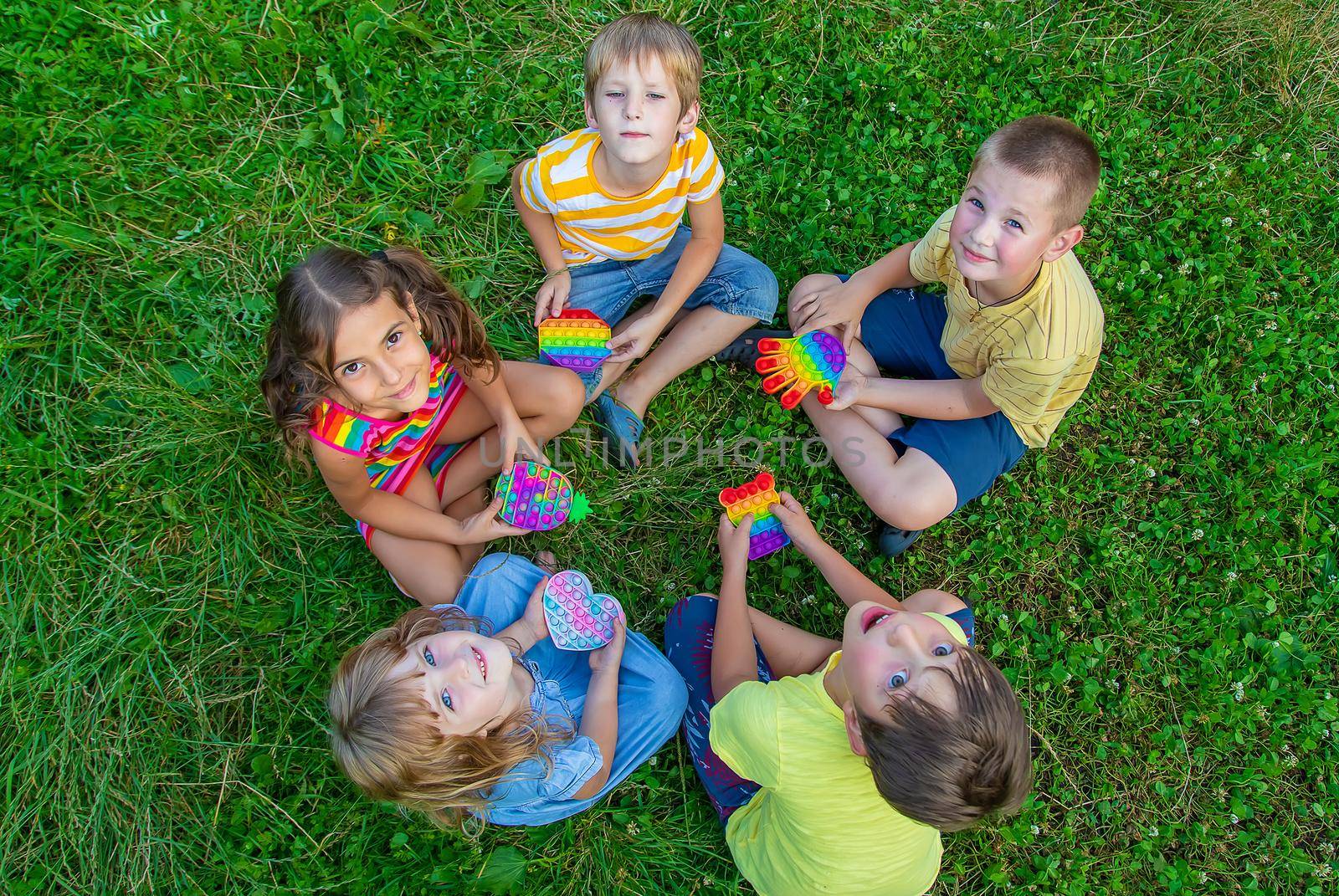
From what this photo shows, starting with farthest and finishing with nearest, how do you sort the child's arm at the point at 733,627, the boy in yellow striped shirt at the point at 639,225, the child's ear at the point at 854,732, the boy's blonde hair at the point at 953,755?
the child's arm at the point at 733,627
the boy in yellow striped shirt at the point at 639,225
the child's ear at the point at 854,732
the boy's blonde hair at the point at 953,755

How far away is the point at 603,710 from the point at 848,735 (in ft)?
2.45

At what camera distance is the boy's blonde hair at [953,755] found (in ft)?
5.70

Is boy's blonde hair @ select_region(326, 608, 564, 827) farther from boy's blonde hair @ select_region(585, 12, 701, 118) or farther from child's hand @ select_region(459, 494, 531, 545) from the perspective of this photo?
boy's blonde hair @ select_region(585, 12, 701, 118)

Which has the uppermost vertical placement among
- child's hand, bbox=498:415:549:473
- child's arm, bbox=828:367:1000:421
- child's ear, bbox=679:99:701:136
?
child's ear, bbox=679:99:701:136

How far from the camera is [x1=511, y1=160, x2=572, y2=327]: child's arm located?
8.51 feet

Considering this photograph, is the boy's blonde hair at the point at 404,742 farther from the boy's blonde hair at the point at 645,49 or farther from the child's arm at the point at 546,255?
the boy's blonde hair at the point at 645,49

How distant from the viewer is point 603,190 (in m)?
2.42

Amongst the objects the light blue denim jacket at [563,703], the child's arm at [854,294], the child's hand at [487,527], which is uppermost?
the child's arm at [854,294]

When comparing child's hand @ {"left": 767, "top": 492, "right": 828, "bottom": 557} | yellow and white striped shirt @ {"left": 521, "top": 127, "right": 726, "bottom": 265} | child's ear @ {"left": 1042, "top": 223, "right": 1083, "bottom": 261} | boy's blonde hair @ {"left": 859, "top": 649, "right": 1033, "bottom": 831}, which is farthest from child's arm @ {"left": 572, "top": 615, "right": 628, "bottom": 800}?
child's ear @ {"left": 1042, "top": 223, "right": 1083, "bottom": 261}

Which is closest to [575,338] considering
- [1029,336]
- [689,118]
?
[689,118]

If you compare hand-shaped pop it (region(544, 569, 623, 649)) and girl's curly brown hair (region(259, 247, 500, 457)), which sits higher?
girl's curly brown hair (region(259, 247, 500, 457))

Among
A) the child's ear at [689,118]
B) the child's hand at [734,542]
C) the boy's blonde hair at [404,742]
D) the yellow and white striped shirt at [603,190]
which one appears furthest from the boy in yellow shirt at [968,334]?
the boy's blonde hair at [404,742]

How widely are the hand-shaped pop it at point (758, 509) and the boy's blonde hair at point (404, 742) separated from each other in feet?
2.96

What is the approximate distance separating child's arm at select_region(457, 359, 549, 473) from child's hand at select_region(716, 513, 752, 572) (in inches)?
Answer: 26.2
